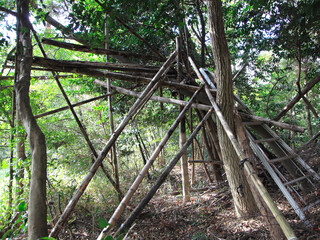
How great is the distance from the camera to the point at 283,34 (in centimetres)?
535

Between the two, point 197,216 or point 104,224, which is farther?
point 197,216

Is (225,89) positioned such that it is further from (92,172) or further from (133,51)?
(133,51)

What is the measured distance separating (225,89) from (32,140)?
2642 mm

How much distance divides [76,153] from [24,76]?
5.35 meters

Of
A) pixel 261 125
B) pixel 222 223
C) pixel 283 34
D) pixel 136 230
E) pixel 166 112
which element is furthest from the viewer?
pixel 166 112

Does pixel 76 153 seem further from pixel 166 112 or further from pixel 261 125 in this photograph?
pixel 261 125

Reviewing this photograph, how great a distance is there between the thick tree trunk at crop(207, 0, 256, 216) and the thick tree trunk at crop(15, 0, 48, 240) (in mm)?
2501

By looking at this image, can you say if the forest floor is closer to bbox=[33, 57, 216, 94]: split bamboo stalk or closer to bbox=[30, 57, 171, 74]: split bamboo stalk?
bbox=[33, 57, 216, 94]: split bamboo stalk

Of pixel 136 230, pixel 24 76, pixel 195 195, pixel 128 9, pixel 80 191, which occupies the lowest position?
pixel 136 230

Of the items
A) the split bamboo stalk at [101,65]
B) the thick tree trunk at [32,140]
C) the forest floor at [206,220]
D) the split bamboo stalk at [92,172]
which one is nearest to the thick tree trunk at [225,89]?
the forest floor at [206,220]

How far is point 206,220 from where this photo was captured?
3658mm

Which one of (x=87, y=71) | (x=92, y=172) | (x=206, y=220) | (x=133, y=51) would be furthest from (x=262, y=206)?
(x=133, y=51)

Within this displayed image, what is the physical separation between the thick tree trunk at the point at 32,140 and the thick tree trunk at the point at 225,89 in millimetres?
2501

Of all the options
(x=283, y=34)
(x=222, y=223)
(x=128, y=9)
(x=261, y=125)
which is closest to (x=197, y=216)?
(x=222, y=223)
